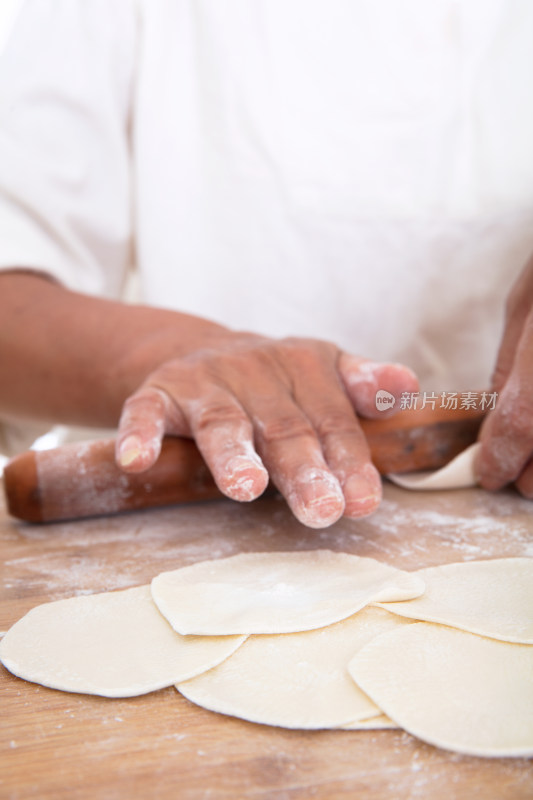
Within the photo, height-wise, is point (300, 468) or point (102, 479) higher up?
point (300, 468)

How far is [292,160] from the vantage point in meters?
1.82

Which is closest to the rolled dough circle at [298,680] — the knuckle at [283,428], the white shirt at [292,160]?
the knuckle at [283,428]

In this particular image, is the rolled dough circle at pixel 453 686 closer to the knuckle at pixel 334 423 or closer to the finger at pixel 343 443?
the finger at pixel 343 443

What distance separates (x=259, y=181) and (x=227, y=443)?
999 mm

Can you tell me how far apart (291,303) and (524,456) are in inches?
33.1

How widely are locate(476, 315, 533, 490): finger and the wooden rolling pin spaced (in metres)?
0.17

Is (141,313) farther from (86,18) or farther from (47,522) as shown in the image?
(86,18)

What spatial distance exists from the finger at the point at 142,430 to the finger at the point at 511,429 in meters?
0.61

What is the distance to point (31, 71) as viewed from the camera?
1752mm

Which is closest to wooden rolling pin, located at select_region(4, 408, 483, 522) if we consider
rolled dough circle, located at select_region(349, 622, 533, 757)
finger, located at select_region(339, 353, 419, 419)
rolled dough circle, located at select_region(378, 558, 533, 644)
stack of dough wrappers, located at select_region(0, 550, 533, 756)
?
finger, located at select_region(339, 353, 419, 419)

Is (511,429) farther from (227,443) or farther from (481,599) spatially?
(227,443)

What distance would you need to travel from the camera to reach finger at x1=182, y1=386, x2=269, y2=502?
3.40ft

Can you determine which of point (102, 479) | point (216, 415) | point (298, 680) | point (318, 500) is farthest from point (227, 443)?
point (298, 680)

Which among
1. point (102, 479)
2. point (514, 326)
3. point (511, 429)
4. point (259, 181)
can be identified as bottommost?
point (102, 479)
